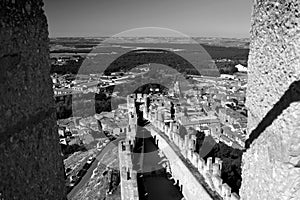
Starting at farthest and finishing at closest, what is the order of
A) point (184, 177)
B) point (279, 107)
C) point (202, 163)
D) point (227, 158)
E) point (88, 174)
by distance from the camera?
point (88, 174) < point (227, 158) < point (184, 177) < point (202, 163) < point (279, 107)

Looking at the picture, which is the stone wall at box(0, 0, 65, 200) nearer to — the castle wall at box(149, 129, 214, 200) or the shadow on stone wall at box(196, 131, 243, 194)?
the castle wall at box(149, 129, 214, 200)

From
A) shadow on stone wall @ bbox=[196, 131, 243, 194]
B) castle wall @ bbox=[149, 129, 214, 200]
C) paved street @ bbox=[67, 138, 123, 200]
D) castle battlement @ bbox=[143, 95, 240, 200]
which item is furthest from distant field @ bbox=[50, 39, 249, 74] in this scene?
castle wall @ bbox=[149, 129, 214, 200]

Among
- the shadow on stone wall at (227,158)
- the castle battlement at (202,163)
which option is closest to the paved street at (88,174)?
the castle battlement at (202,163)

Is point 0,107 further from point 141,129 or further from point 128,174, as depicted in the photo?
point 141,129

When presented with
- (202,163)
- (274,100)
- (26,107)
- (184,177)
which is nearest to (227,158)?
(184,177)

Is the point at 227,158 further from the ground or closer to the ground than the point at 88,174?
further from the ground

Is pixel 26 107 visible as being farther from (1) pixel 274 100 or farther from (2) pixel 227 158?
(2) pixel 227 158

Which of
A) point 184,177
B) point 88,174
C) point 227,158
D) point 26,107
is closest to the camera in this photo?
point 26,107
